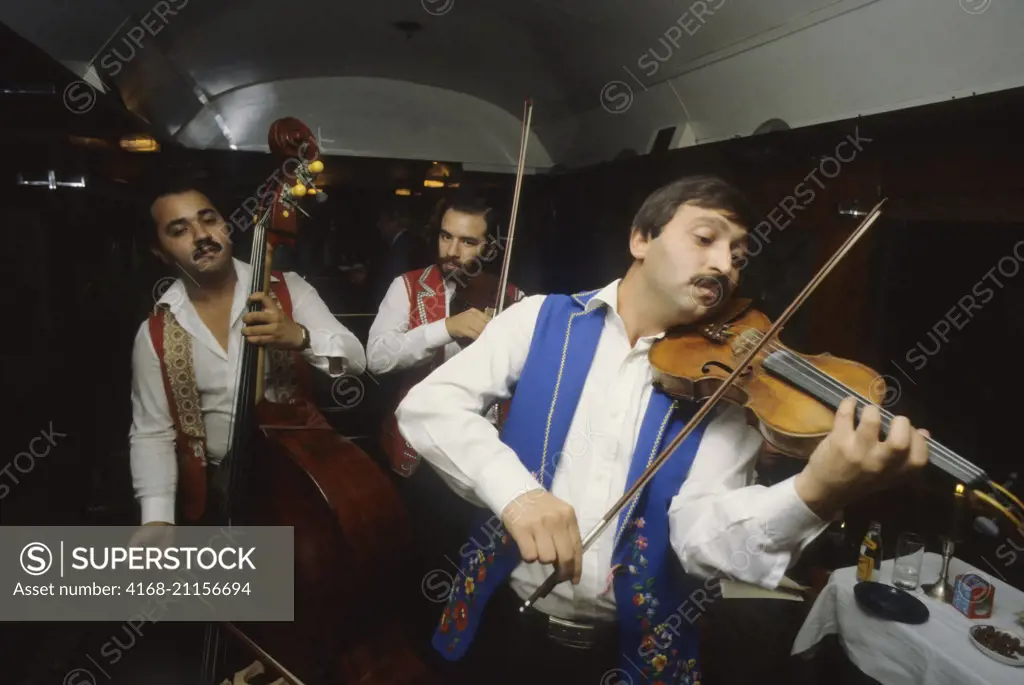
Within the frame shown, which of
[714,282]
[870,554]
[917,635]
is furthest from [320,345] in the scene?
[917,635]

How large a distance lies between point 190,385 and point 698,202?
1189 millimetres

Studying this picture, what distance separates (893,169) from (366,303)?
1215 millimetres

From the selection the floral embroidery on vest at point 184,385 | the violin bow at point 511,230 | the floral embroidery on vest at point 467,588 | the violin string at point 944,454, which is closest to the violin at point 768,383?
the violin string at point 944,454

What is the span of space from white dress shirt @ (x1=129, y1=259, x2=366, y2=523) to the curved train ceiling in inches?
15.6

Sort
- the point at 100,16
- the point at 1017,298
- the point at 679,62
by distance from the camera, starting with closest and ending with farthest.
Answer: the point at 1017,298 → the point at 100,16 → the point at 679,62

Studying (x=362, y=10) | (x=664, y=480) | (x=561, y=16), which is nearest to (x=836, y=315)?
(x=664, y=480)

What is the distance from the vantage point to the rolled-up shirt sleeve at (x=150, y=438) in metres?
1.47

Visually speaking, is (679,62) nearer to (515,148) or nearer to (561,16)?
(561,16)

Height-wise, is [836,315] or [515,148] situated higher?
[515,148]

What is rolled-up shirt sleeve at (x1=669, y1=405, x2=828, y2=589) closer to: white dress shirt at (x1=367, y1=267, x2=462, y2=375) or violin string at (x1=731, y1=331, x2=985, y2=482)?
violin string at (x1=731, y1=331, x2=985, y2=482)

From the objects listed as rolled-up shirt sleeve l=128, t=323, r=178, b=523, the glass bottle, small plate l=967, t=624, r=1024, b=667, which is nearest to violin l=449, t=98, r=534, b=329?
rolled-up shirt sleeve l=128, t=323, r=178, b=523

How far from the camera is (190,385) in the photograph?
1.48 metres

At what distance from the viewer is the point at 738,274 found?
1.16 m

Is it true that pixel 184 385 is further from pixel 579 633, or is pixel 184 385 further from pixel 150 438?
pixel 579 633
